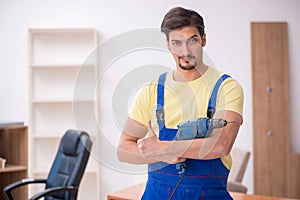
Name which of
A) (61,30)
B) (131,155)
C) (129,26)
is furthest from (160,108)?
(129,26)

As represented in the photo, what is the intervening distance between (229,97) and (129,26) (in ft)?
10.9

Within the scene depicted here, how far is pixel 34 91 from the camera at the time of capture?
4.41 m

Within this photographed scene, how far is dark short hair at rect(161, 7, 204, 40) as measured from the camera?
1.14 metres

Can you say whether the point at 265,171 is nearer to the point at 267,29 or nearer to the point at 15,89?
the point at 267,29

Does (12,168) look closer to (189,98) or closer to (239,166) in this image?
(239,166)

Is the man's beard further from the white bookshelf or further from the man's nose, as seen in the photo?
the white bookshelf

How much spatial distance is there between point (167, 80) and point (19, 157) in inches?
89.1

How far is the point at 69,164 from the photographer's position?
3.08 meters

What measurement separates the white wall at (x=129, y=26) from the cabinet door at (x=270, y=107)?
0.33 feet

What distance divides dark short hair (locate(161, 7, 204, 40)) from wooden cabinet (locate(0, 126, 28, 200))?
85.3 inches

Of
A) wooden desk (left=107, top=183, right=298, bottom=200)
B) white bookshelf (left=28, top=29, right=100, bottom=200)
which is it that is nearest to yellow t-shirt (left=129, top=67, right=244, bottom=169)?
wooden desk (left=107, top=183, right=298, bottom=200)

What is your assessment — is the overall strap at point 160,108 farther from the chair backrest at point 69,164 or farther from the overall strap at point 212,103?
the chair backrest at point 69,164

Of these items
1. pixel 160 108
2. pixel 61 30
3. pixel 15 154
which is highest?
pixel 61 30

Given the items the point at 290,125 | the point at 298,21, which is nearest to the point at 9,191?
the point at 290,125
